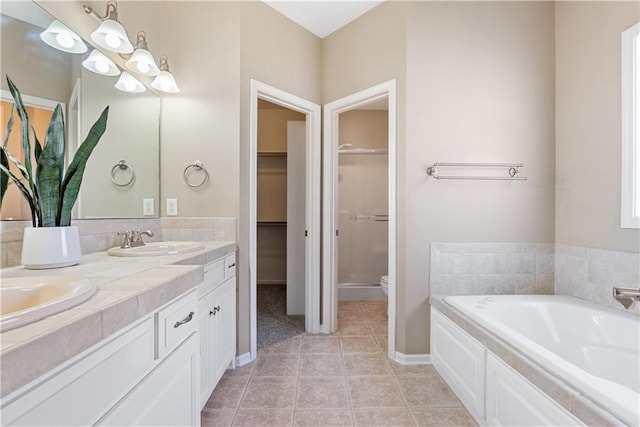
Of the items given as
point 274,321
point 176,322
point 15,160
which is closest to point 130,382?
point 176,322

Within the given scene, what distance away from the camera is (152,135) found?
1.99 m

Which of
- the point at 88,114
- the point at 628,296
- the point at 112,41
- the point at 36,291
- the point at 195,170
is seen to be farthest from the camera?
the point at 195,170

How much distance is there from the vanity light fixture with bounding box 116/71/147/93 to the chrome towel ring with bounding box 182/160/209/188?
1.88 feet

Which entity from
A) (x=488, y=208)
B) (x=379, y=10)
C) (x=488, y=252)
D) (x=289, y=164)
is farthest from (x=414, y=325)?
(x=379, y=10)

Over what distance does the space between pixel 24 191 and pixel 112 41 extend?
1.04 metres

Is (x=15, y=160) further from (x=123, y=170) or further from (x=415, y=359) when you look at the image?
(x=415, y=359)

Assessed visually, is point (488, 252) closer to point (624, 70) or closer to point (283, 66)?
point (624, 70)

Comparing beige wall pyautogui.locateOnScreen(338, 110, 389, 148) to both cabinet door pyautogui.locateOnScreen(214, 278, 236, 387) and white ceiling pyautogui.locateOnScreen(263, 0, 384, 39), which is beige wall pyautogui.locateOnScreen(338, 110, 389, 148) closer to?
white ceiling pyautogui.locateOnScreen(263, 0, 384, 39)

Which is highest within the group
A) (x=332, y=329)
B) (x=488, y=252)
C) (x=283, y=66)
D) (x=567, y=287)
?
(x=283, y=66)

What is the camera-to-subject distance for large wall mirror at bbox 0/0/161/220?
1.11 metres

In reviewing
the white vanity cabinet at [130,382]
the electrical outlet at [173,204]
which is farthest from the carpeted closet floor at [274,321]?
the white vanity cabinet at [130,382]

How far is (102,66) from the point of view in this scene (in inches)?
63.5

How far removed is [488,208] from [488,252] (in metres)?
0.32

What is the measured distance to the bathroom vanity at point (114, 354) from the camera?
0.47 meters
